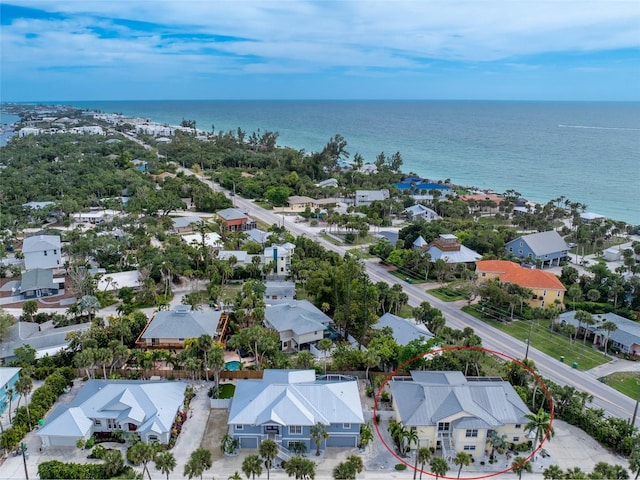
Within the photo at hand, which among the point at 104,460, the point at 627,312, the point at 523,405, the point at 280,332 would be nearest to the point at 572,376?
the point at 523,405

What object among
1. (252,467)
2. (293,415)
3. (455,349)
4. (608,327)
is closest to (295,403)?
(293,415)

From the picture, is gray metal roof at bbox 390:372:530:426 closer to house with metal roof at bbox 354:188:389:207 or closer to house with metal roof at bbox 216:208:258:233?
house with metal roof at bbox 216:208:258:233

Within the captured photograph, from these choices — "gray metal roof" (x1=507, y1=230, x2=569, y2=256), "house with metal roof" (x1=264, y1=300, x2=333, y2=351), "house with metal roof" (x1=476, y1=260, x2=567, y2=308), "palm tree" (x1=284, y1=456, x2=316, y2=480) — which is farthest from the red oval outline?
"gray metal roof" (x1=507, y1=230, x2=569, y2=256)

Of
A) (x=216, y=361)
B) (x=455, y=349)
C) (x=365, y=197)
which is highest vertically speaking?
(x=365, y=197)

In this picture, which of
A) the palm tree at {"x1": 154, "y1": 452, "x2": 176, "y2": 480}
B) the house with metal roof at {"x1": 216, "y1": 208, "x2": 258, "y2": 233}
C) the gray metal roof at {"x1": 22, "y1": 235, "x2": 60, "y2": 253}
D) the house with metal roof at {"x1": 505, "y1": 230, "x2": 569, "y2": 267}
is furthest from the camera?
the house with metal roof at {"x1": 216, "y1": 208, "x2": 258, "y2": 233}

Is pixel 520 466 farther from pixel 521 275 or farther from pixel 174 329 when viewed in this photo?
pixel 521 275

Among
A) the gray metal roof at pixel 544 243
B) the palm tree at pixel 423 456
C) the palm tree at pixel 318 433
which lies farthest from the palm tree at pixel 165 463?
the gray metal roof at pixel 544 243
